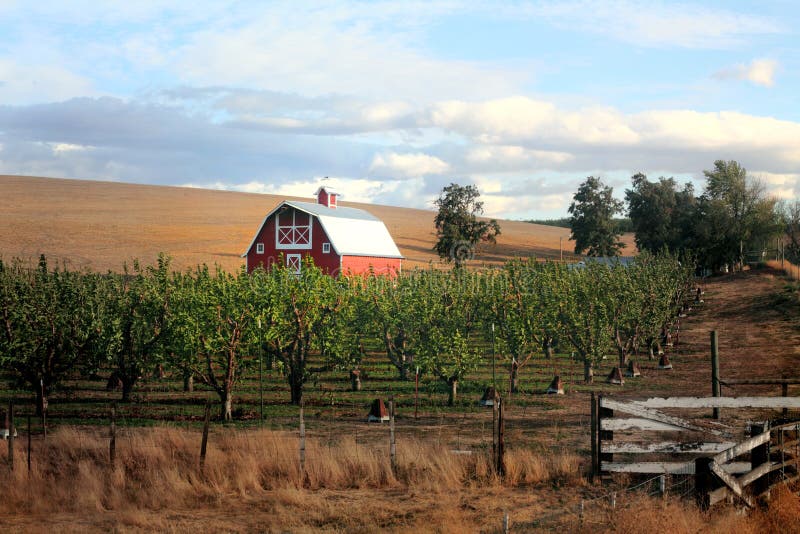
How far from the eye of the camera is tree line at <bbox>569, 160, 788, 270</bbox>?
75.5m

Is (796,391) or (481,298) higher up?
(481,298)

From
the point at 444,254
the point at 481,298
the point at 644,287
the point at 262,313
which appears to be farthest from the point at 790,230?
the point at 262,313

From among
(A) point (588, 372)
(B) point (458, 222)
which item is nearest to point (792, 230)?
(B) point (458, 222)

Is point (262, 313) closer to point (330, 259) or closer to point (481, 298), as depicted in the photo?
point (481, 298)

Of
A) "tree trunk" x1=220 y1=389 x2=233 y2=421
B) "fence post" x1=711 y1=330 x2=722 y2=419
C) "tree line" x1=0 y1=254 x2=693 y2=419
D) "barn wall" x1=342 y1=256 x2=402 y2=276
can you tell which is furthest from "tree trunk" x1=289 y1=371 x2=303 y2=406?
"barn wall" x1=342 y1=256 x2=402 y2=276

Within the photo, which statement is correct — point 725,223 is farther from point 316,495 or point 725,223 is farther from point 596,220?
point 316,495

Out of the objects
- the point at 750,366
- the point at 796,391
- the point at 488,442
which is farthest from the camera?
the point at 750,366

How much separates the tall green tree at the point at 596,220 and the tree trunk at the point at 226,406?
220 ft

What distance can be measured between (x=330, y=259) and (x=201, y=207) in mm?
67996

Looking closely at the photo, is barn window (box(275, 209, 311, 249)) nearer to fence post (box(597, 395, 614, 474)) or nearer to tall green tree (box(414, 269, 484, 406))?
tall green tree (box(414, 269, 484, 406))

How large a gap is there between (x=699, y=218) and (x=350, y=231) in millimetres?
39657

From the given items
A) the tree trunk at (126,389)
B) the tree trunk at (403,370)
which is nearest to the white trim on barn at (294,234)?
the tree trunk at (403,370)

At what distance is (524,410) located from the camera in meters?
23.2

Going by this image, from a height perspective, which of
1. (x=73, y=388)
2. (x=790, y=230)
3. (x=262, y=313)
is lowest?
(x=73, y=388)
